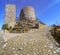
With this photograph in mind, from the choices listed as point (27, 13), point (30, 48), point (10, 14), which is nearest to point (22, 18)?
point (27, 13)

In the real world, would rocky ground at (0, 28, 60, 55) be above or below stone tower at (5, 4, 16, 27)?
below

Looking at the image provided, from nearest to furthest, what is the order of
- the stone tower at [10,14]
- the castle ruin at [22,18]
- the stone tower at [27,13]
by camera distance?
the castle ruin at [22,18] → the stone tower at [10,14] → the stone tower at [27,13]

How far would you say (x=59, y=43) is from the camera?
9.27 m

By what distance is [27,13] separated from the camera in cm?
2794

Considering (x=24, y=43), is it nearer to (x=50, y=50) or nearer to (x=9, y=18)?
(x=50, y=50)

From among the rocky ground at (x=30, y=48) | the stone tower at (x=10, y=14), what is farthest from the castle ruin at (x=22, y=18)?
the rocky ground at (x=30, y=48)

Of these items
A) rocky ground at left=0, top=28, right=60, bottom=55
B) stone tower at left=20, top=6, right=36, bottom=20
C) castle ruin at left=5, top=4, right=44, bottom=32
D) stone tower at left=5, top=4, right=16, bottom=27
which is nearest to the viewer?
rocky ground at left=0, top=28, right=60, bottom=55

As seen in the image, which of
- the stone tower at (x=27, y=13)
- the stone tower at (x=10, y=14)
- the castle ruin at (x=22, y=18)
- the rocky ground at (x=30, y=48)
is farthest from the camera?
the stone tower at (x=27, y=13)

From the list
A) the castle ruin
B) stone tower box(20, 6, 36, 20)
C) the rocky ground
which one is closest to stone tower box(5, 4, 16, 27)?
the castle ruin

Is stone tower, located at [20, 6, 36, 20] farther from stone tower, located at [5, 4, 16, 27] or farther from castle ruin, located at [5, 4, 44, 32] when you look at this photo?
stone tower, located at [5, 4, 16, 27]

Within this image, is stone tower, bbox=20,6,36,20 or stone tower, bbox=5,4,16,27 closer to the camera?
stone tower, bbox=5,4,16,27

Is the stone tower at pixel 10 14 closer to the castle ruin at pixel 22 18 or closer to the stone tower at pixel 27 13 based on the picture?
the castle ruin at pixel 22 18

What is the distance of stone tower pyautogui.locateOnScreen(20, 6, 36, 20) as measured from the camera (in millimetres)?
27781

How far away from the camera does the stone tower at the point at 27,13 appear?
27.8 meters
